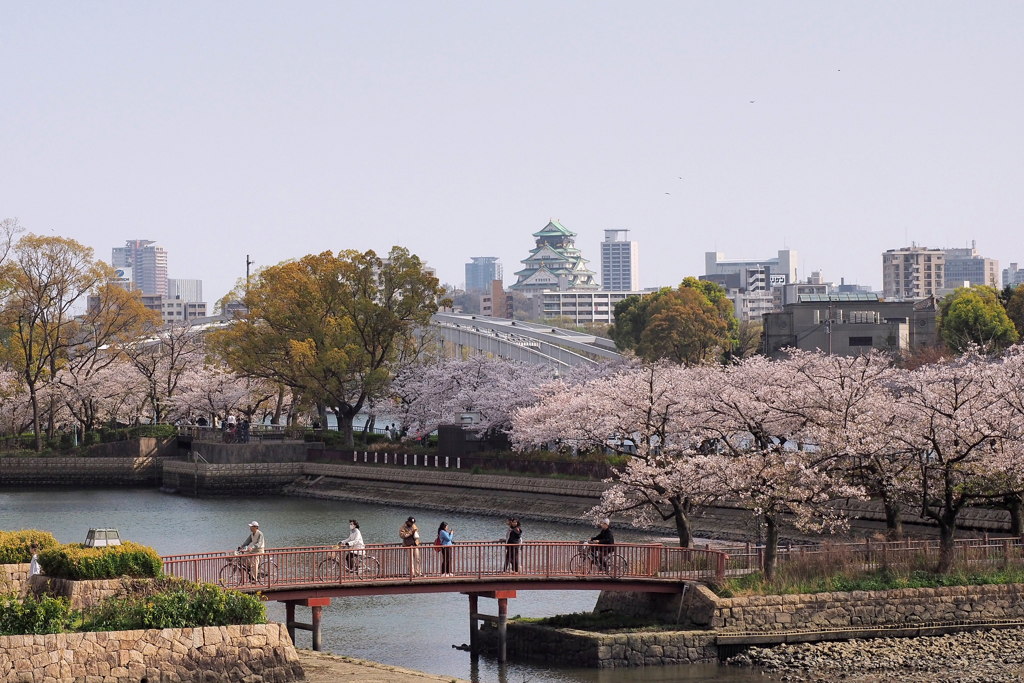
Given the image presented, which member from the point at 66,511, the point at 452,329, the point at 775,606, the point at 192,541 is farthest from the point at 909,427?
the point at 452,329

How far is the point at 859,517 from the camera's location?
45.0 meters

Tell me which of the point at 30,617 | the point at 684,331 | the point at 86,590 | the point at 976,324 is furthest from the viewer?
the point at 684,331

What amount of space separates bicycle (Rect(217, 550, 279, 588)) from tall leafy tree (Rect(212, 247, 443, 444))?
1707 inches

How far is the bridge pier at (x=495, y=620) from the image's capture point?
30188mm

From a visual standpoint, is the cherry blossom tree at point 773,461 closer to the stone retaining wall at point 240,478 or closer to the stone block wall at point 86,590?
the stone block wall at point 86,590

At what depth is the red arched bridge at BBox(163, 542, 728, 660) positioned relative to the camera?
27672mm

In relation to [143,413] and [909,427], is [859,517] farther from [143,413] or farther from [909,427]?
[143,413]

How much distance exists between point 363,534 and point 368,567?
23.8m

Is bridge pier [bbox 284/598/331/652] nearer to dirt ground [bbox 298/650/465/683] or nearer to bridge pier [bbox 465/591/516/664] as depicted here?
dirt ground [bbox 298/650/465/683]

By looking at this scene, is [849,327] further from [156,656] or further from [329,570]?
[156,656]

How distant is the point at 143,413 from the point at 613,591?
198ft

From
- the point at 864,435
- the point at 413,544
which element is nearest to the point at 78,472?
the point at 413,544

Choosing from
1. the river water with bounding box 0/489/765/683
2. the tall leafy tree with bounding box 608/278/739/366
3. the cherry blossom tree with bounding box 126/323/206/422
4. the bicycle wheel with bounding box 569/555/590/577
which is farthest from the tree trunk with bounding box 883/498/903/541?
the cherry blossom tree with bounding box 126/323/206/422

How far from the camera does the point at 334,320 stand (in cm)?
7156
